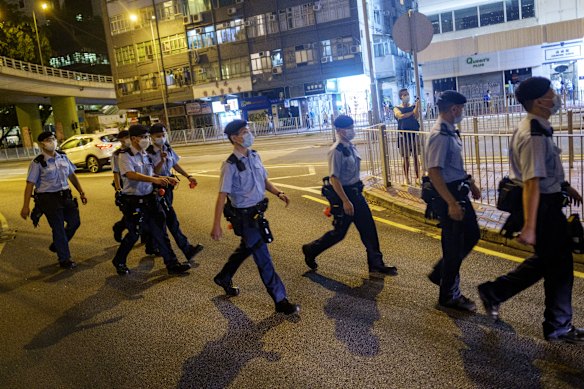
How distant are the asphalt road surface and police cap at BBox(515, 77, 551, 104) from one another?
5.64 ft

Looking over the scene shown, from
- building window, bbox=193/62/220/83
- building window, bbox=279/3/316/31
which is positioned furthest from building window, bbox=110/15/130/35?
building window, bbox=279/3/316/31

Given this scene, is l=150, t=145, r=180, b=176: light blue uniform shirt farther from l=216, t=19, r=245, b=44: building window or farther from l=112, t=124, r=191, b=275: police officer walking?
l=216, t=19, r=245, b=44: building window

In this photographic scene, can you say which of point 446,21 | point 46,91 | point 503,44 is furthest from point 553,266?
point 46,91

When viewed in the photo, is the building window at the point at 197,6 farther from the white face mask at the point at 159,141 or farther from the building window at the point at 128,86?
the white face mask at the point at 159,141

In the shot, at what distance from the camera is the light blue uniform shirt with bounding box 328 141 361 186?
5.08 metres

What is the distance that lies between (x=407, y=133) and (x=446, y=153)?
4926 mm

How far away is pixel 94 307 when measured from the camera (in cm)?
529

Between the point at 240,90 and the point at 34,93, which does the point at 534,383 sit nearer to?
the point at 240,90

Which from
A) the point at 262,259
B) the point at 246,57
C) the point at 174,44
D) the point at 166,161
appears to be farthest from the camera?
the point at 174,44

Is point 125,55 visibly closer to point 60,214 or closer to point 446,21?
point 446,21

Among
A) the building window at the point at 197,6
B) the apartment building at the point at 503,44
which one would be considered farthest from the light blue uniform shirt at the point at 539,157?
the building window at the point at 197,6

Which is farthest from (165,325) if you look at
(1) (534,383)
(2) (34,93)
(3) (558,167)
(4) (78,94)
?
(4) (78,94)

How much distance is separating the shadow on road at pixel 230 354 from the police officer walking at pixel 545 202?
198 centimetres

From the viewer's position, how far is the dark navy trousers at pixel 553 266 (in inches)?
134
